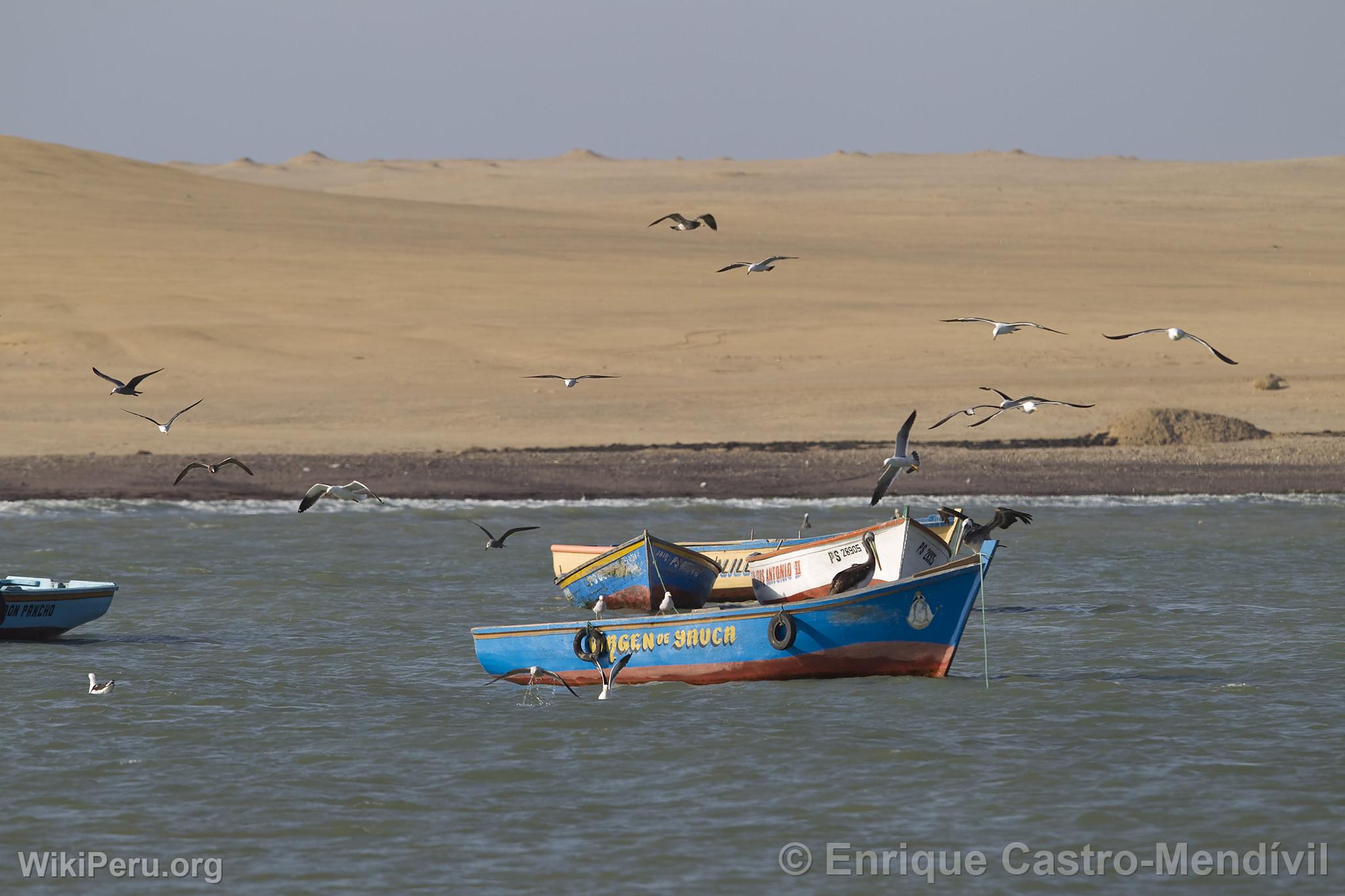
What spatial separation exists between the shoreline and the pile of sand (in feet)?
1.00

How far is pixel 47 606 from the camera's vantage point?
1817 cm

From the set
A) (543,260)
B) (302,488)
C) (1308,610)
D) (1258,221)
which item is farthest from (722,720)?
(1258,221)

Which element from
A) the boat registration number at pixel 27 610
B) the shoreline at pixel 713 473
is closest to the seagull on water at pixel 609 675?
the boat registration number at pixel 27 610

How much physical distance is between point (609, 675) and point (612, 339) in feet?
80.2

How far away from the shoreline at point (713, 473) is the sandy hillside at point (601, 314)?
0.99 meters

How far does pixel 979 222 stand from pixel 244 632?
50087 mm

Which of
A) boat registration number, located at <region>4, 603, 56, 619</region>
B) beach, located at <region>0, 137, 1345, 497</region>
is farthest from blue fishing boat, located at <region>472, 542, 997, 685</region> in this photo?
beach, located at <region>0, 137, 1345, 497</region>

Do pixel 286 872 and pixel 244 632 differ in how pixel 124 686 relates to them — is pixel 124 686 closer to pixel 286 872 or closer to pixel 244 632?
pixel 244 632

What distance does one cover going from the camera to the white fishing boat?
17.7 m

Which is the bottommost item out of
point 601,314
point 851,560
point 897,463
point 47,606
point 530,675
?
point 530,675

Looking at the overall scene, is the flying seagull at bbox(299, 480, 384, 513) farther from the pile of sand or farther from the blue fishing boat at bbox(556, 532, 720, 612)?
the pile of sand

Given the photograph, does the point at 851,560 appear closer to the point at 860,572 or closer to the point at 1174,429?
the point at 860,572

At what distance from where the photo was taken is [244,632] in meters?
19.3

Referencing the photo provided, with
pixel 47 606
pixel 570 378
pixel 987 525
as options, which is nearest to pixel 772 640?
pixel 987 525
